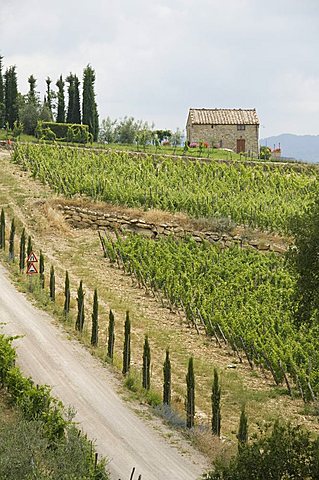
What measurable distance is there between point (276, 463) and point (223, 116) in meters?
50.4

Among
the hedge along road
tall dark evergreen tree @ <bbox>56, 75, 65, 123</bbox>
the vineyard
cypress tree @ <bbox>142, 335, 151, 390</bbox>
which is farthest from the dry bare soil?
tall dark evergreen tree @ <bbox>56, 75, 65, 123</bbox>

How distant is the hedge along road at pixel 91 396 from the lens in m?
14.8

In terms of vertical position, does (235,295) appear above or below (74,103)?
below

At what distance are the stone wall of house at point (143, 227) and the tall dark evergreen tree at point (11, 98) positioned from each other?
25793 mm

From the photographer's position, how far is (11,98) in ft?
195

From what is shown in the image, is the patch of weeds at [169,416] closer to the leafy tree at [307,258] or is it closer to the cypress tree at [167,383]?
the cypress tree at [167,383]

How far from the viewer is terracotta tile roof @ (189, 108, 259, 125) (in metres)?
59.1

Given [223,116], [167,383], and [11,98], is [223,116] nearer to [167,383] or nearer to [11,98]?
[11,98]

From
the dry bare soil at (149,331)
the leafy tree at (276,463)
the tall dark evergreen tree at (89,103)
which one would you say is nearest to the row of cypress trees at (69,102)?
the tall dark evergreen tree at (89,103)

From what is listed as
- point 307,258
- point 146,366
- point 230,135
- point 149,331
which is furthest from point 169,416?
point 230,135

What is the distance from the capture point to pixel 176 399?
18438mm

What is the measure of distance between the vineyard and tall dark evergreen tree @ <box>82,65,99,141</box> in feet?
45.4

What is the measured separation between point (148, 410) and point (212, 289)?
9.82 m

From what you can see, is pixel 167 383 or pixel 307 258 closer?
pixel 307 258
